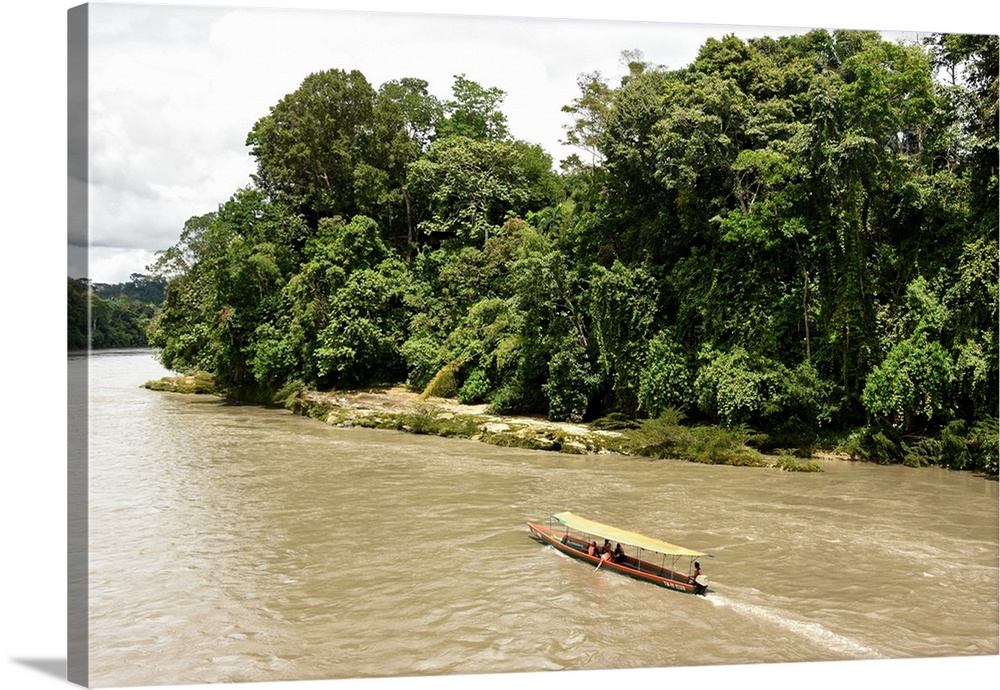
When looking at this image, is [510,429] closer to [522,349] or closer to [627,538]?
[522,349]

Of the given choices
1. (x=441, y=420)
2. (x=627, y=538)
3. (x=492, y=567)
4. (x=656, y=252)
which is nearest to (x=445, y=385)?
(x=441, y=420)

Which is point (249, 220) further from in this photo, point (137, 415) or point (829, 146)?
point (829, 146)

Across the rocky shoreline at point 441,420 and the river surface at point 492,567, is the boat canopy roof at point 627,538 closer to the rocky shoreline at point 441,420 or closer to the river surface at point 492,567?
the river surface at point 492,567

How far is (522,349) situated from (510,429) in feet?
8.35

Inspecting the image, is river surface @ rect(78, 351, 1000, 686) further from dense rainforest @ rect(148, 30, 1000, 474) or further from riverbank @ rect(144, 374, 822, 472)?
dense rainforest @ rect(148, 30, 1000, 474)

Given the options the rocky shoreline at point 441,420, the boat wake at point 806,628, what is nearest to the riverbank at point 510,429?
the rocky shoreline at point 441,420

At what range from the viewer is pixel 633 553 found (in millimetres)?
8352

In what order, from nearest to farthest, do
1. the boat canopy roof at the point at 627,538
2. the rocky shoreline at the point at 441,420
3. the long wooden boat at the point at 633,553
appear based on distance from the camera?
the long wooden boat at the point at 633,553 → the boat canopy roof at the point at 627,538 → the rocky shoreline at the point at 441,420

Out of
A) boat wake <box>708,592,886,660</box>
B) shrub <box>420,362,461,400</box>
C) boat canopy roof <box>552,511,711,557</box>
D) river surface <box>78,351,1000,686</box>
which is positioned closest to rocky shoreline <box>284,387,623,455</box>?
shrub <box>420,362,461,400</box>

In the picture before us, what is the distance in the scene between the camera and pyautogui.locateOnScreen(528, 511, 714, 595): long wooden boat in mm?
7215

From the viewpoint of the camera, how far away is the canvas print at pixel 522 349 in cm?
614

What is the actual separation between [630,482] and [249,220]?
1489cm

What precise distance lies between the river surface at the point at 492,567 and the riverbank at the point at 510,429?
0.50m

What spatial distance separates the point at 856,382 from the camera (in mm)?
13719
